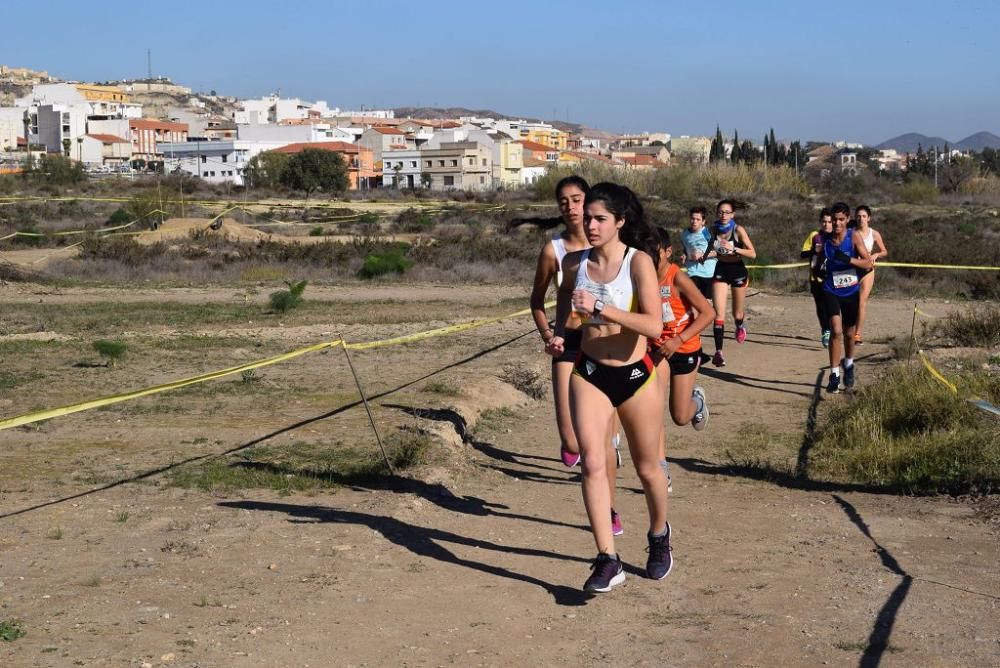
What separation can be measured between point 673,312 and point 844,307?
4317 mm

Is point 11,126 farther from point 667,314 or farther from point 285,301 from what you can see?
point 667,314

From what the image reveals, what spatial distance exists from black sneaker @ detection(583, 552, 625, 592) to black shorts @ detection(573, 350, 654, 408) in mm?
718

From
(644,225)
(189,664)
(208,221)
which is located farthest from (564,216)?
(208,221)

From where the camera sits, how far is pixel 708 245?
12.3 m

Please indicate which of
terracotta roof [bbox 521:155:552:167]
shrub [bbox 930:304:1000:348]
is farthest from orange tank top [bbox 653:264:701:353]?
terracotta roof [bbox 521:155:552:167]

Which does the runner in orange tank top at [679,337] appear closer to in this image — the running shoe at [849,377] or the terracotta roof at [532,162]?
the running shoe at [849,377]

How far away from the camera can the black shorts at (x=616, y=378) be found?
5629 millimetres

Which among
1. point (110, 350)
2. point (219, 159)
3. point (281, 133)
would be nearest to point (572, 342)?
point (110, 350)

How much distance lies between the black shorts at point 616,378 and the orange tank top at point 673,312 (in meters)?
0.67

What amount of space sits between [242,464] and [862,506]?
4165mm

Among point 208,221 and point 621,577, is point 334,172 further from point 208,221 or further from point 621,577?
point 621,577

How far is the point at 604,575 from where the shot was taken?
5656mm

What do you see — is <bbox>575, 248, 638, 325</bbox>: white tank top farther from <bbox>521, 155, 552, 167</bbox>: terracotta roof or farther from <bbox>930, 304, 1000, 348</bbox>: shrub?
<bbox>521, 155, 552, 167</bbox>: terracotta roof

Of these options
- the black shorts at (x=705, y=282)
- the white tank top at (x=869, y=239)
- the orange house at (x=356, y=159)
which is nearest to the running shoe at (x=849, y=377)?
the black shorts at (x=705, y=282)
